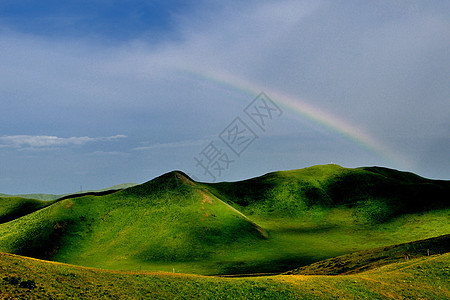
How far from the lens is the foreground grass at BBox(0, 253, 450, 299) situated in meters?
29.0

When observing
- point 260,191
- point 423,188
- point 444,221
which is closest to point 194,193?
point 260,191

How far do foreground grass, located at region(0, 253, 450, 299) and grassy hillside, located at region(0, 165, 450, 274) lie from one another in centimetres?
5092

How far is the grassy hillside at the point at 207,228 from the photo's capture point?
106812mm

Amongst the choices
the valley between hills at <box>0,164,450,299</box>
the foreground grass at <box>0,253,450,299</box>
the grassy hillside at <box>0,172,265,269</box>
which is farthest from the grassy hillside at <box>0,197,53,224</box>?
the foreground grass at <box>0,253,450,299</box>

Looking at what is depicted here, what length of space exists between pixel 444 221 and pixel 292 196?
6979 centimetres

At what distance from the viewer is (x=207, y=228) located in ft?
407

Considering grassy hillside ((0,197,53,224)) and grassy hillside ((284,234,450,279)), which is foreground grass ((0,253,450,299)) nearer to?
grassy hillside ((284,234,450,279))

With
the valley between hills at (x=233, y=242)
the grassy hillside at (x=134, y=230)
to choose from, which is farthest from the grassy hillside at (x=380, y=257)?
the grassy hillside at (x=134, y=230)

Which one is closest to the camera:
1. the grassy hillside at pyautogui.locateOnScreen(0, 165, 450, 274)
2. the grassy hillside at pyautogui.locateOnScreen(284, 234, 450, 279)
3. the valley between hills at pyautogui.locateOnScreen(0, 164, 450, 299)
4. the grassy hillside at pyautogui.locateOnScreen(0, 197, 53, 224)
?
the valley between hills at pyautogui.locateOnScreen(0, 164, 450, 299)

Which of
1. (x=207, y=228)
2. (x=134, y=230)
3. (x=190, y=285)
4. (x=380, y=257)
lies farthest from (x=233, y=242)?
(x=190, y=285)

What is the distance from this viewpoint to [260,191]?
192000mm

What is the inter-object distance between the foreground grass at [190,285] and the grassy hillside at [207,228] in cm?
5092

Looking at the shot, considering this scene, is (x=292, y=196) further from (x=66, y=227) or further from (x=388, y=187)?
(x=66, y=227)

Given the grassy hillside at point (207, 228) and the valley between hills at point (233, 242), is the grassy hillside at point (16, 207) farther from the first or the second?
the grassy hillside at point (207, 228)
